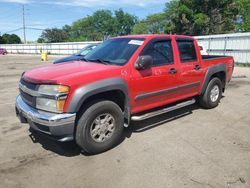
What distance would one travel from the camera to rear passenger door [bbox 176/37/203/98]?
18.0 feet

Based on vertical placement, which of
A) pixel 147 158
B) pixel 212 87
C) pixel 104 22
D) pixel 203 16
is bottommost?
pixel 147 158

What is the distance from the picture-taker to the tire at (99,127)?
3.90 metres

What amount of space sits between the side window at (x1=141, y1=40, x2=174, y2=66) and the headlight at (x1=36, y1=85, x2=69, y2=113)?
1789 mm

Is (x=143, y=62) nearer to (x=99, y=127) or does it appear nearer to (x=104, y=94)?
(x=104, y=94)

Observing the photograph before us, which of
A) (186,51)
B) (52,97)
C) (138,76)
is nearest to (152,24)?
(186,51)

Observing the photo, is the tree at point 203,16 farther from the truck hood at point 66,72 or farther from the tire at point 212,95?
the truck hood at point 66,72

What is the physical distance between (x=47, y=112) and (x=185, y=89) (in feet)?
10.2

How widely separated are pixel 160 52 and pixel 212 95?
93.0 inches

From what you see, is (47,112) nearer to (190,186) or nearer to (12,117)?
(190,186)

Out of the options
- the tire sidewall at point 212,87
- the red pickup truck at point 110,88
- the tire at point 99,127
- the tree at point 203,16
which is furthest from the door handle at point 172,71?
the tree at point 203,16

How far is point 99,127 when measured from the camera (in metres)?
4.16

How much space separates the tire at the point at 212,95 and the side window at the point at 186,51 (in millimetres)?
974

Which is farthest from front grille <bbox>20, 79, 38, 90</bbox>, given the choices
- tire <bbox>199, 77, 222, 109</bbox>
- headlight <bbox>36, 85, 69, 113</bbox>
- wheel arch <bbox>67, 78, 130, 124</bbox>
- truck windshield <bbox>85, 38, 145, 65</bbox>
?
tire <bbox>199, 77, 222, 109</bbox>

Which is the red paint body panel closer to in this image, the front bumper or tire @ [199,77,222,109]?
the front bumper
